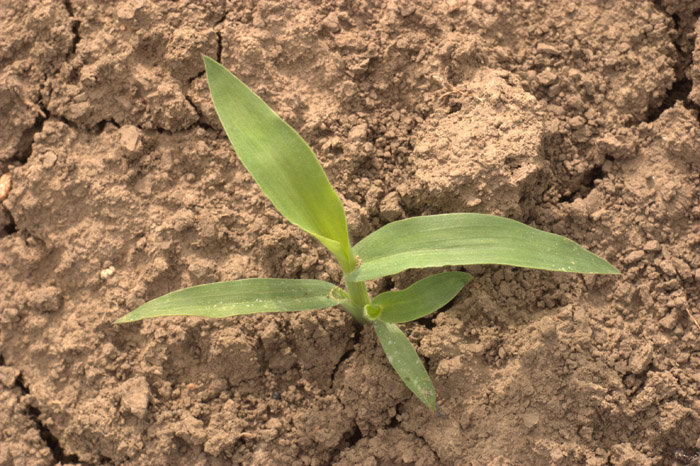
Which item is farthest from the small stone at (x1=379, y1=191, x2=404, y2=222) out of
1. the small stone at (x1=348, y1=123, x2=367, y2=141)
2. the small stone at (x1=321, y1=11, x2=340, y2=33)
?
the small stone at (x1=321, y1=11, x2=340, y2=33)

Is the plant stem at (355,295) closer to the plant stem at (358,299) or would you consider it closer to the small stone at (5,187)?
the plant stem at (358,299)

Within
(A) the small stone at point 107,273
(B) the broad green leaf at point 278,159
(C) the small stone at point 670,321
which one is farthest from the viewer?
(A) the small stone at point 107,273

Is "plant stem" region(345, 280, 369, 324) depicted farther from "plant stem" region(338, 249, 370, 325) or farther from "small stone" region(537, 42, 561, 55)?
"small stone" region(537, 42, 561, 55)

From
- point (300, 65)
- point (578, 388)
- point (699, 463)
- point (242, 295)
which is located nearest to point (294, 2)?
point (300, 65)

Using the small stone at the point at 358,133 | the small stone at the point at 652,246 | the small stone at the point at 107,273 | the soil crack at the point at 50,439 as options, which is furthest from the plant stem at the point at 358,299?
the soil crack at the point at 50,439

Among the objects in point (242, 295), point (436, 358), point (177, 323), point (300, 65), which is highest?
point (300, 65)

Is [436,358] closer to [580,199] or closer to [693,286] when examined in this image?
[580,199]

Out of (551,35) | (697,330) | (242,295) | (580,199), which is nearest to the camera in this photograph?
(242,295)
